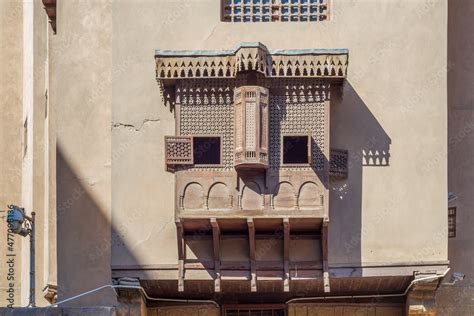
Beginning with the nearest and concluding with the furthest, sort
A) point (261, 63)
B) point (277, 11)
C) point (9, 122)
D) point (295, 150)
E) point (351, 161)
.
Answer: point (261, 63), point (351, 161), point (277, 11), point (295, 150), point (9, 122)

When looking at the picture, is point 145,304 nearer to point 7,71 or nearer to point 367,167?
point 367,167

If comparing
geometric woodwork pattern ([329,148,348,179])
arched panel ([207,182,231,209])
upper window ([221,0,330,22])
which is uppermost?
upper window ([221,0,330,22])

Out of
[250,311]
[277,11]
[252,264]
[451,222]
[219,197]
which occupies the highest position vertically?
[277,11]

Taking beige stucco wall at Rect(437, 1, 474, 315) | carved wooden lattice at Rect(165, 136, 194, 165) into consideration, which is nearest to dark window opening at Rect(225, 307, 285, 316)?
beige stucco wall at Rect(437, 1, 474, 315)

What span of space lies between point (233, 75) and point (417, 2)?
10.4ft

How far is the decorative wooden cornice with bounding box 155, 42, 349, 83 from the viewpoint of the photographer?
15859 mm

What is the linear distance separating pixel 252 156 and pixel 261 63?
1.38 m

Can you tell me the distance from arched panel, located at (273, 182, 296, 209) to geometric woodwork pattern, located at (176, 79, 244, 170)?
0.79 m

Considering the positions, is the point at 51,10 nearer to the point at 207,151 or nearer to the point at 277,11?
the point at 207,151

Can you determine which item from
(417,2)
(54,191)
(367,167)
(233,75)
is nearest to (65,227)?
(54,191)

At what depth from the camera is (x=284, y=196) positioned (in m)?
15.9

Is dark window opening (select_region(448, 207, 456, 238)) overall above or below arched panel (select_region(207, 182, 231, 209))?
below

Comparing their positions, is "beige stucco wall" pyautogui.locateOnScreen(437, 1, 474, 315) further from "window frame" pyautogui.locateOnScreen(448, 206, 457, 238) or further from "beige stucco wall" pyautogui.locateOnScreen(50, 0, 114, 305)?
"beige stucco wall" pyautogui.locateOnScreen(50, 0, 114, 305)

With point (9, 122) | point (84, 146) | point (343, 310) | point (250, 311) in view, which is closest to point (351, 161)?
point (343, 310)
